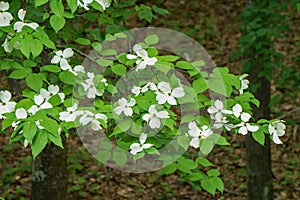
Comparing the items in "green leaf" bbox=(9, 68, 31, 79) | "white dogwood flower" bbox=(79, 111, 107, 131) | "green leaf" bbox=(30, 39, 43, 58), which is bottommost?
"white dogwood flower" bbox=(79, 111, 107, 131)

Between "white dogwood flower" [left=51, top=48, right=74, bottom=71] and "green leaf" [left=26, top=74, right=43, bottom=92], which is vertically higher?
"white dogwood flower" [left=51, top=48, right=74, bottom=71]

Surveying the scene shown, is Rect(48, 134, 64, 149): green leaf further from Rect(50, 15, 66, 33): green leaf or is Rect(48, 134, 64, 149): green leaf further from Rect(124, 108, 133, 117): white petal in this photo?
Rect(50, 15, 66, 33): green leaf

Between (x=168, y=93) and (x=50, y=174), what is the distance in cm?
175

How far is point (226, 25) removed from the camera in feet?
31.0

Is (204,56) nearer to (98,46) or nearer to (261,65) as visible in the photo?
(261,65)

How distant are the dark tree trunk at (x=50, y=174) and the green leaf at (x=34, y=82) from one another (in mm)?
1201

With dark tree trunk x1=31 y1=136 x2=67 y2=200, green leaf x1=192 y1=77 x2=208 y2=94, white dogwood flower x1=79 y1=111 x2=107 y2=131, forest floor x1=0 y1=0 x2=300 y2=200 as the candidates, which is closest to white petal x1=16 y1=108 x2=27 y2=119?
white dogwood flower x1=79 y1=111 x2=107 y2=131

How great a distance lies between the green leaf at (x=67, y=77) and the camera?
7.67 feet

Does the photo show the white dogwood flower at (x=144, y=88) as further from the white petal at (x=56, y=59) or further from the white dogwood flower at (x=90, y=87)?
the white petal at (x=56, y=59)

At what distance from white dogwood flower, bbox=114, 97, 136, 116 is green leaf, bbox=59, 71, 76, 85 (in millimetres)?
353

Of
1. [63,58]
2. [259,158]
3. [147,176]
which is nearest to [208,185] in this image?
[63,58]

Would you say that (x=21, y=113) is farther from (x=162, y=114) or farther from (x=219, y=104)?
(x=219, y=104)

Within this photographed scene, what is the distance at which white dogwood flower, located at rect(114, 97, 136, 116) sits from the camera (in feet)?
6.68

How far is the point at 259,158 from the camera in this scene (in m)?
4.66
